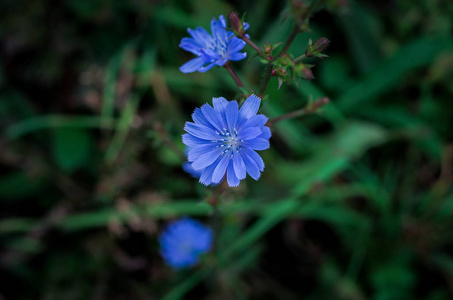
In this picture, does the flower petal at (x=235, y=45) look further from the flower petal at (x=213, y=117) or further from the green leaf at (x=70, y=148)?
the green leaf at (x=70, y=148)

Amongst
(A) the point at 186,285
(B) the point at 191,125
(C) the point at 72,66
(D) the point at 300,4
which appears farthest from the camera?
(C) the point at 72,66

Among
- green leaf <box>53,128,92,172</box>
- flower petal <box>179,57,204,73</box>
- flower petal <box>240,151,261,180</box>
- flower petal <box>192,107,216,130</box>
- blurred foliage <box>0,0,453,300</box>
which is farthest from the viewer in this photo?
green leaf <box>53,128,92,172</box>

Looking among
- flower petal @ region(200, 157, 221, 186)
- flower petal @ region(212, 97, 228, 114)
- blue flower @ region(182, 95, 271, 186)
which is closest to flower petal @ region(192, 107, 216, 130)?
blue flower @ region(182, 95, 271, 186)

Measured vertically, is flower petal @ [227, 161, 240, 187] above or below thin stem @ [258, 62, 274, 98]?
below

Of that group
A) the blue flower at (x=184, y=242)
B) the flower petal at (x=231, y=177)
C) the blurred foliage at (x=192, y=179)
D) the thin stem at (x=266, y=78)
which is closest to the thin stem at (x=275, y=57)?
the thin stem at (x=266, y=78)

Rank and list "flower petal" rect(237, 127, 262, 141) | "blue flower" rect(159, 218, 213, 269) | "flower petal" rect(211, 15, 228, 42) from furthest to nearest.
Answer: "blue flower" rect(159, 218, 213, 269) → "flower petal" rect(211, 15, 228, 42) → "flower petal" rect(237, 127, 262, 141)

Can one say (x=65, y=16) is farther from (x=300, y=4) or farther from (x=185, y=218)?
(x=300, y=4)

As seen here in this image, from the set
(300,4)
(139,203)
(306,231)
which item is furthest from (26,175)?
(300,4)

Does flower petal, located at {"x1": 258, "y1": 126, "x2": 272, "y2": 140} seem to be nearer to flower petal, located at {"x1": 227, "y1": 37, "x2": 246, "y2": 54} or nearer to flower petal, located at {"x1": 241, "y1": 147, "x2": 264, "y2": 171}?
flower petal, located at {"x1": 241, "y1": 147, "x2": 264, "y2": 171}
